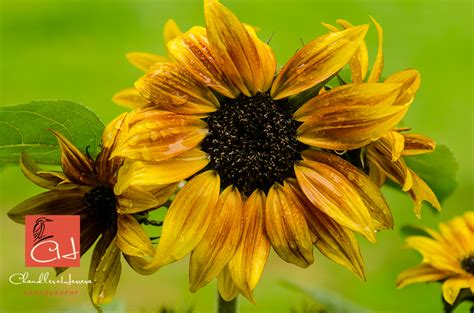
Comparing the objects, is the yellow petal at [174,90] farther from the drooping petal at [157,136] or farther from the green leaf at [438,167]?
the green leaf at [438,167]

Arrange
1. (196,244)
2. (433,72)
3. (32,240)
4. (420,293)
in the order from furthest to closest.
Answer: (433,72), (420,293), (32,240), (196,244)

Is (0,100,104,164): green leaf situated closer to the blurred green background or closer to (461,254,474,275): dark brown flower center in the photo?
the blurred green background

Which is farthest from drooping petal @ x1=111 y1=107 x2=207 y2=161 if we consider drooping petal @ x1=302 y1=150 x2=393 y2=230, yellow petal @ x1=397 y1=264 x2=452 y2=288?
yellow petal @ x1=397 y1=264 x2=452 y2=288

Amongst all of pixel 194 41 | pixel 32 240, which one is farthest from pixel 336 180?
pixel 32 240

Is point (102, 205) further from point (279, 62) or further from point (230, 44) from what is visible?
point (279, 62)

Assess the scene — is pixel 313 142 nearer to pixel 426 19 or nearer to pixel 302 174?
pixel 302 174
